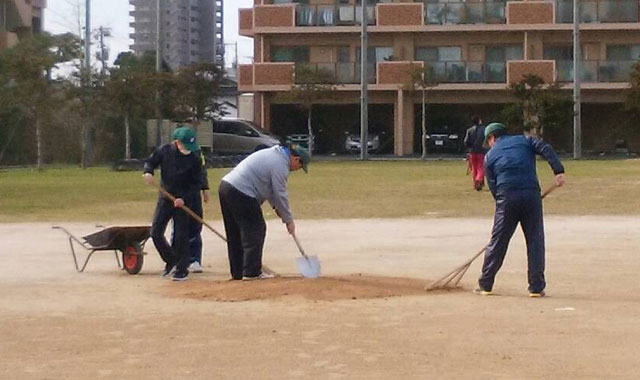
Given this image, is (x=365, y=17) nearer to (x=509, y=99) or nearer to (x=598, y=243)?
(x=509, y=99)

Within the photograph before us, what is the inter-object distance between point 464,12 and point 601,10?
632cm

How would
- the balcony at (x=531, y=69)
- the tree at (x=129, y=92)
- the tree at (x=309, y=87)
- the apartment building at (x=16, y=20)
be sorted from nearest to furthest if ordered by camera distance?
the tree at (x=129, y=92) < the tree at (x=309, y=87) < the balcony at (x=531, y=69) < the apartment building at (x=16, y=20)

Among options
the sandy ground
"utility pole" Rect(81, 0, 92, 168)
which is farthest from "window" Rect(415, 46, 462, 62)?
→ the sandy ground

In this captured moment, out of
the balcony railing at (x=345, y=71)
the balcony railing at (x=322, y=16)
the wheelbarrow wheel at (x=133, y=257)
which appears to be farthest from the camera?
the balcony railing at (x=322, y=16)

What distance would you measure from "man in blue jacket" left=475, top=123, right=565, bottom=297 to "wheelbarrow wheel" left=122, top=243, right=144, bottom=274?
A: 437 cm

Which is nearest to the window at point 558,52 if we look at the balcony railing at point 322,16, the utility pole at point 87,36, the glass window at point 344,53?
the glass window at point 344,53

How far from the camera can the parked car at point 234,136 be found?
60.8 metres

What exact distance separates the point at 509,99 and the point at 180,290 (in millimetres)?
53558

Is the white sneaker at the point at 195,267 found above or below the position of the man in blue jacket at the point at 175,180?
below

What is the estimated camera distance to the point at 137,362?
33.2ft

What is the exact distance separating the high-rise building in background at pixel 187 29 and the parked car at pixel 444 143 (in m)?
65.8

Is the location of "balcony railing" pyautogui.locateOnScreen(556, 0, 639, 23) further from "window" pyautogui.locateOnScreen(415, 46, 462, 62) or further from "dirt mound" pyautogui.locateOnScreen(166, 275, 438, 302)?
"dirt mound" pyautogui.locateOnScreen(166, 275, 438, 302)

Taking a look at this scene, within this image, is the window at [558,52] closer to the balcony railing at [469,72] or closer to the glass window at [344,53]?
the balcony railing at [469,72]

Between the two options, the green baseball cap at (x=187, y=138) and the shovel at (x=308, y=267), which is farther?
the green baseball cap at (x=187, y=138)
